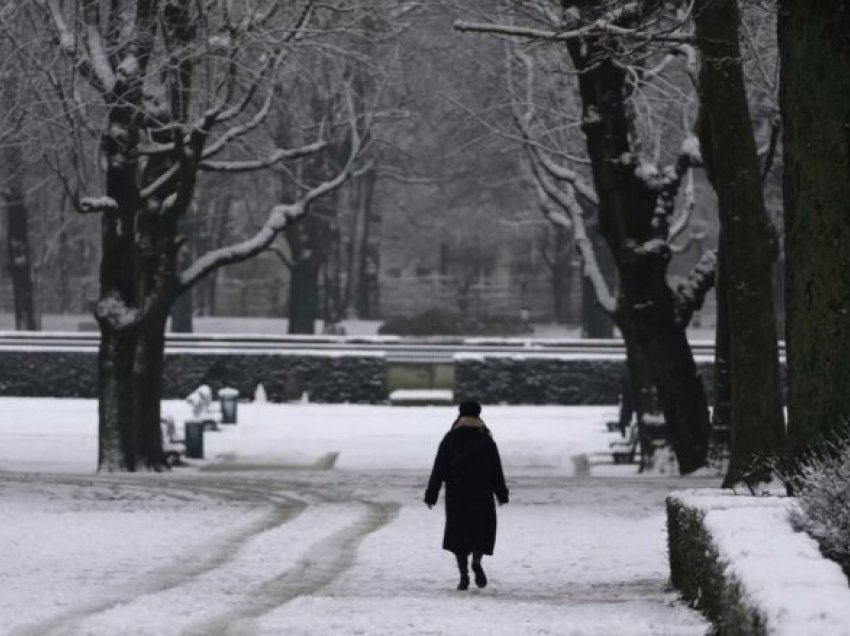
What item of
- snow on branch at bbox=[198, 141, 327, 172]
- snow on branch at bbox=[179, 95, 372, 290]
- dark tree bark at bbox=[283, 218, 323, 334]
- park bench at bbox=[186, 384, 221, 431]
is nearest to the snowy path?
snow on branch at bbox=[179, 95, 372, 290]

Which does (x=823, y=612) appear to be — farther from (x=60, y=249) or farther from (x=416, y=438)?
(x=60, y=249)

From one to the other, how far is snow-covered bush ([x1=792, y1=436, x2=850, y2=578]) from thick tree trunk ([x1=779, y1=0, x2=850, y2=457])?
117 inches

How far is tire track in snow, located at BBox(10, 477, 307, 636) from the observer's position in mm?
11258

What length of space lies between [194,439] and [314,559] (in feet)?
52.1

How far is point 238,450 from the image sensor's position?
3334cm

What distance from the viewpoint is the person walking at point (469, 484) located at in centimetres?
1297

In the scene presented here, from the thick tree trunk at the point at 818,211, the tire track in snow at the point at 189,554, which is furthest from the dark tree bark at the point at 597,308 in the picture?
the thick tree trunk at the point at 818,211

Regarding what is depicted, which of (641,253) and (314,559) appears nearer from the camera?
(314,559)

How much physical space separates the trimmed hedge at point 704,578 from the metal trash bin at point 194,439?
19.2 m

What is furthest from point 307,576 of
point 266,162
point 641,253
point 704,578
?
point 266,162

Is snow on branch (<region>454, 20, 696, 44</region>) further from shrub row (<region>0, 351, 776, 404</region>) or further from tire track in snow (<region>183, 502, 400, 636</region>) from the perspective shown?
shrub row (<region>0, 351, 776, 404</region>)

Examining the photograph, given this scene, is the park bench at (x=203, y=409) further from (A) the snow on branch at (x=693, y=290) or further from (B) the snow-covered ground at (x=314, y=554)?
(A) the snow on branch at (x=693, y=290)

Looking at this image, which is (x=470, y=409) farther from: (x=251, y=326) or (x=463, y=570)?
(x=251, y=326)

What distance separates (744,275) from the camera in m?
19.3
